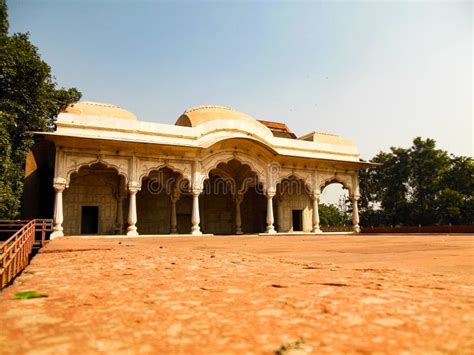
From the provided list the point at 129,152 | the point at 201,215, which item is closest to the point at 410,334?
the point at 129,152

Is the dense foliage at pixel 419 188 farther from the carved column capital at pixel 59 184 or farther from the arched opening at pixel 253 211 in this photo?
the carved column capital at pixel 59 184

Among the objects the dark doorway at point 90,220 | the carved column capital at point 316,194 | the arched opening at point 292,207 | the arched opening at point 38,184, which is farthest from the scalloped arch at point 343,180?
the arched opening at point 38,184

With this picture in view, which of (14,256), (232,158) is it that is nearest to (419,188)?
(232,158)

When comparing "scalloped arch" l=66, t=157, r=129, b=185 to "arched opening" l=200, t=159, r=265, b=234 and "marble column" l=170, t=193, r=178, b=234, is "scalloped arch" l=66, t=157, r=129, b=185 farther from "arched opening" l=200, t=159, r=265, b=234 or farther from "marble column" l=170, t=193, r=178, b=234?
"arched opening" l=200, t=159, r=265, b=234

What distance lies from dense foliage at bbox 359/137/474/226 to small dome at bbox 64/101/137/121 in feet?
68.1

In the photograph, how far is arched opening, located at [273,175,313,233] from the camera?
21125mm

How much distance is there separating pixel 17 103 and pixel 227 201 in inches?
486

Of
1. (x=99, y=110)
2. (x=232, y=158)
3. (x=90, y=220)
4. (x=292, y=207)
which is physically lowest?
(x=90, y=220)

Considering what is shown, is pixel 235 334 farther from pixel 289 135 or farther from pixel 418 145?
pixel 418 145

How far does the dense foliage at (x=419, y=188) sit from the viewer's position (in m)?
23.3

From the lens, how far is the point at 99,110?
1697 cm

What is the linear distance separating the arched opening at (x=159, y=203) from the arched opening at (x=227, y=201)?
2025 mm

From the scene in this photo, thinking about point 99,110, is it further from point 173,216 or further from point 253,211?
point 253,211

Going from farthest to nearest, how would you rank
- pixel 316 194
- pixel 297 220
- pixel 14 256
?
pixel 297 220
pixel 316 194
pixel 14 256
